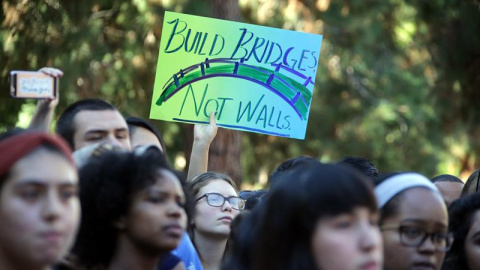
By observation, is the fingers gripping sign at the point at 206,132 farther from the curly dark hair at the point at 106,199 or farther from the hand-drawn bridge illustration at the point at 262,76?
the curly dark hair at the point at 106,199

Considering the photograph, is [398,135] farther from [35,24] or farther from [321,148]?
[35,24]

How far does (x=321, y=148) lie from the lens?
54.1 ft

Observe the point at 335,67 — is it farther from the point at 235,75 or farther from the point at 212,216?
the point at 212,216

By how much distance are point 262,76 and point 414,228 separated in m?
2.66

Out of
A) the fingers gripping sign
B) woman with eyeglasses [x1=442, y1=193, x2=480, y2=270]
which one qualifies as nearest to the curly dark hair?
woman with eyeglasses [x1=442, y1=193, x2=480, y2=270]

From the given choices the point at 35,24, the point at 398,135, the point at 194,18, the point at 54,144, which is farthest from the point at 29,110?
the point at 54,144

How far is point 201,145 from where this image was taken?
6.23m

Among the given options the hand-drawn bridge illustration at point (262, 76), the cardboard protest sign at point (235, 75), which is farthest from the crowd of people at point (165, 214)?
the hand-drawn bridge illustration at point (262, 76)

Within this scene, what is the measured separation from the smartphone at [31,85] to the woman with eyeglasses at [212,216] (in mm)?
1585

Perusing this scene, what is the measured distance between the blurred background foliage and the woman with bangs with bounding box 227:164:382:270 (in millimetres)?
7234

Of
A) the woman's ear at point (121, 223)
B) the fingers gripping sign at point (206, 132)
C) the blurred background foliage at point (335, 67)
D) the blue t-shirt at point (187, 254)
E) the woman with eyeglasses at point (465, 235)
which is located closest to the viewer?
the woman's ear at point (121, 223)

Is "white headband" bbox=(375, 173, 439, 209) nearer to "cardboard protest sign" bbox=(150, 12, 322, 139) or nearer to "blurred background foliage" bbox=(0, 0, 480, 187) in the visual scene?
"cardboard protest sign" bbox=(150, 12, 322, 139)

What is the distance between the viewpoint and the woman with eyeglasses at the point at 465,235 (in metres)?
4.88

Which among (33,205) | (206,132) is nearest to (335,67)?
(206,132)
